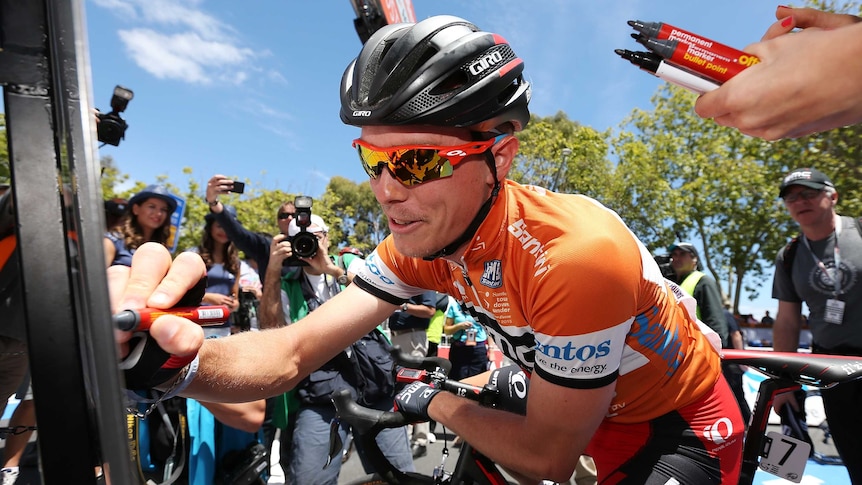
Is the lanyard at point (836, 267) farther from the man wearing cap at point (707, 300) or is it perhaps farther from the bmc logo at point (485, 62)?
the bmc logo at point (485, 62)

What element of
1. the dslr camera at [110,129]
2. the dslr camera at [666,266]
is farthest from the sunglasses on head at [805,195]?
the dslr camera at [110,129]

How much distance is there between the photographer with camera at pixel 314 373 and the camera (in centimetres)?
333

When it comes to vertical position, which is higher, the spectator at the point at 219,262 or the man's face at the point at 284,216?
the man's face at the point at 284,216

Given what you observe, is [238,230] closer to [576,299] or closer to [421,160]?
[421,160]

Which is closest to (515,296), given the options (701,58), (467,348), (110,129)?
(701,58)

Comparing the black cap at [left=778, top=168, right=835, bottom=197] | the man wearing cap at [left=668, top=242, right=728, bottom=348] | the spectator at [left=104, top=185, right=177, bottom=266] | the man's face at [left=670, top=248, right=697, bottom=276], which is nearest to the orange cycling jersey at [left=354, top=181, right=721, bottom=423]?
the black cap at [left=778, top=168, right=835, bottom=197]

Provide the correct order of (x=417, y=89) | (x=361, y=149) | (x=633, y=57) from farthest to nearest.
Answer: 1. (x=361, y=149)
2. (x=417, y=89)
3. (x=633, y=57)

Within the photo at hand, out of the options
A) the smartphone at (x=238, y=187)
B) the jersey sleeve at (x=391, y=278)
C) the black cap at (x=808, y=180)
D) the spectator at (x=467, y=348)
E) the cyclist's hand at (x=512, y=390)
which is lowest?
the spectator at (x=467, y=348)

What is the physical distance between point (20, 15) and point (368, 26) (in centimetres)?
360

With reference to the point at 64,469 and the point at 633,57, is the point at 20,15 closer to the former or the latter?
the point at 64,469

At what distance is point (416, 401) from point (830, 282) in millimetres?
3152

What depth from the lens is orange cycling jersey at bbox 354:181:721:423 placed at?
1.48 meters

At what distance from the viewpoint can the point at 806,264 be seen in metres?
3.60

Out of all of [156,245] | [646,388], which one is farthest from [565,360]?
[156,245]
